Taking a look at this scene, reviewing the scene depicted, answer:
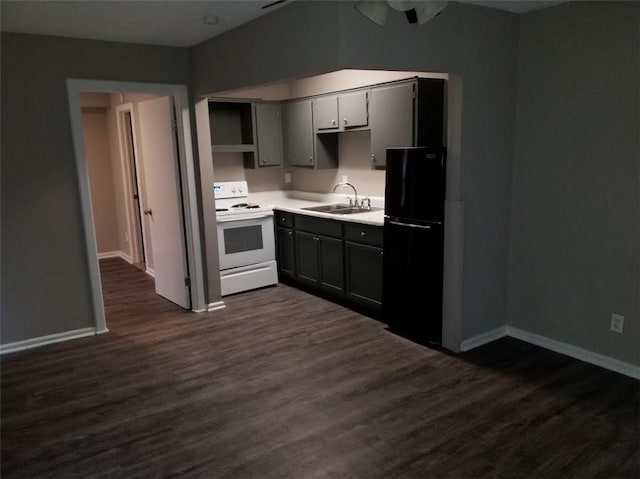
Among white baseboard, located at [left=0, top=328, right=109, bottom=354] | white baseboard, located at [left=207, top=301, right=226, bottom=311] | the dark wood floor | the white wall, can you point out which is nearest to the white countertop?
the dark wood floor

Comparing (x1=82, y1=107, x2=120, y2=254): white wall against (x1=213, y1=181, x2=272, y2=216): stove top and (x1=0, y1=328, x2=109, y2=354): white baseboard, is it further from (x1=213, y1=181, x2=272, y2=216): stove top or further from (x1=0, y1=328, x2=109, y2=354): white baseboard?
(x1=0, y1=328, x2=109, y2=354): white baseboard

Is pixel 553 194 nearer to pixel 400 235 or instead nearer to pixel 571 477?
pixel 400 235

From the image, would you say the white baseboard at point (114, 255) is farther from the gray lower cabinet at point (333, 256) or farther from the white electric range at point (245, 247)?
the gray lower cabinet at point (333, 256)

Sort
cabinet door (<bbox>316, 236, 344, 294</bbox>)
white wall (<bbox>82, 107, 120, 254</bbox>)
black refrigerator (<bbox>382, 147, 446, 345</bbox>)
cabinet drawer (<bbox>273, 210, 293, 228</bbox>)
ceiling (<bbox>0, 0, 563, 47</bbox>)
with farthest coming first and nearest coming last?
white wall (<bbox>82, 107, 120, 254</bbox>) < cabinet drawer (<bbox>273, 210, 293, 228</bbox>) < cabinet door (<bbox>316, 236, 344, 294</bbox>) < black refrigerator (<bbox>382, 147, 446, 345</bbox>) < ceiling (<bbox>0, 0, 563, 47</bbox>)

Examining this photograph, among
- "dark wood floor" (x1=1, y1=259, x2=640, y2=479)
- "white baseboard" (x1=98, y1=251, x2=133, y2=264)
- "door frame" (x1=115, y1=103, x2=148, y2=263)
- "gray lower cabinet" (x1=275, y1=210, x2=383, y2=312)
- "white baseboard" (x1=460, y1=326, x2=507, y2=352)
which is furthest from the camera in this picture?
"white baseboard" (x1=98, y1=251, x2=133, y2=264)

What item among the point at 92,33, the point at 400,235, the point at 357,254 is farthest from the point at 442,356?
the point at 92,33

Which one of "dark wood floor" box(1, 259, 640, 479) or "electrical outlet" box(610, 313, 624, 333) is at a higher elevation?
"electrical outlet" box(610, 313, 624, 333)

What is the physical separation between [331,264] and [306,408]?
6.36 feet

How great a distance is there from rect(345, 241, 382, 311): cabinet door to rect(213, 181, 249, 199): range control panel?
5.71ft

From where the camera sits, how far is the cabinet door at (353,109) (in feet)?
14.4

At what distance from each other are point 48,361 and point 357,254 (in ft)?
8.48

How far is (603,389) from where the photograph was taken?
116 inches

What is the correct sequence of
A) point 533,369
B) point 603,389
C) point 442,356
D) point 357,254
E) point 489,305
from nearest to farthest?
point 603,389, point 533,369, point 442,356, point 489,305, point 357,254

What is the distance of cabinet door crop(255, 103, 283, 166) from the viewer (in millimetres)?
5406
